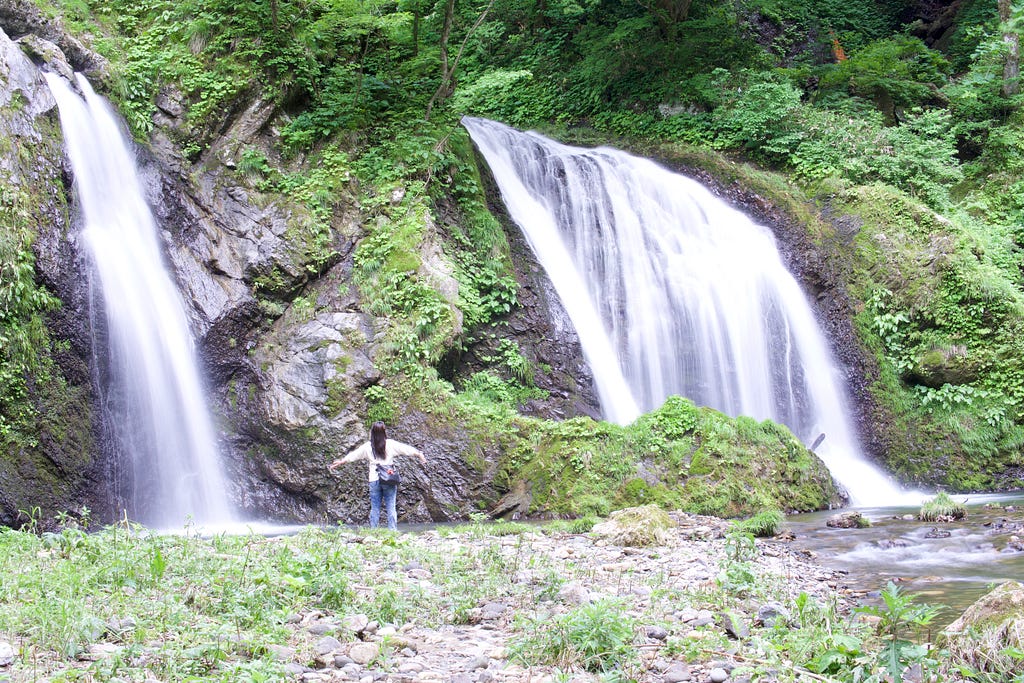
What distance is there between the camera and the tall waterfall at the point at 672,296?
1278 cm

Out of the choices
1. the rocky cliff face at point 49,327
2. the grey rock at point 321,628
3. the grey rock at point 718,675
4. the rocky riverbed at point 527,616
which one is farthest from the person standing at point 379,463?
the grey rock at point 718,675

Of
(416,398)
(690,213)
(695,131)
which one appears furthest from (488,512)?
(695,131)

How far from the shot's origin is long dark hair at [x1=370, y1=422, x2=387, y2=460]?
833 cm

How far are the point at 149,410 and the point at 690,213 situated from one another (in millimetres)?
9495

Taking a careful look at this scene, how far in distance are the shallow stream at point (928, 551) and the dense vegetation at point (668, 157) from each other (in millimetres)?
3559

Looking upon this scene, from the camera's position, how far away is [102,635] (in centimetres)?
363

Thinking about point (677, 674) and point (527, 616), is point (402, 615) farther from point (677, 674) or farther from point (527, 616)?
point (677, 674)

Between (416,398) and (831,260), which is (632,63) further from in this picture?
(416,398)

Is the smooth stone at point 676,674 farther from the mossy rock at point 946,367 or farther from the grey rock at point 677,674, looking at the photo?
the mossy rock at point 946,367

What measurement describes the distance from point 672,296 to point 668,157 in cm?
488

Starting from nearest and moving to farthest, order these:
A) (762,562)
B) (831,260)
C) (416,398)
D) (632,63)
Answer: (762,562)
(416,398)
(831,260)
(632,63)

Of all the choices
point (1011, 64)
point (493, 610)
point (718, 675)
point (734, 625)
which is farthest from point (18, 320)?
point (1011, 64)

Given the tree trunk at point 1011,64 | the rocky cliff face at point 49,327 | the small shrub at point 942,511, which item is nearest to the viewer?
the rocky cliff face at point 49,327

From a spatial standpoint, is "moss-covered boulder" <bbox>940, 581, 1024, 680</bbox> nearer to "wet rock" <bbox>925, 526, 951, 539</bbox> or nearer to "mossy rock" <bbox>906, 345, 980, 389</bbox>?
"wet rock" <bbox>925, 526, 951, 539</bbox>
